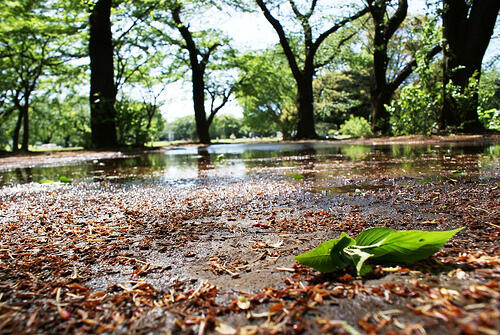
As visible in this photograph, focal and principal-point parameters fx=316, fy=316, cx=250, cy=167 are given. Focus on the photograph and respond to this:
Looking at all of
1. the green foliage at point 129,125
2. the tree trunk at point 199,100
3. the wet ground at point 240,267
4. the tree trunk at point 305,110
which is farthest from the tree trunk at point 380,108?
the wet ground at point 240,267

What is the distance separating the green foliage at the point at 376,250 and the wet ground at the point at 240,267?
0.04 metres

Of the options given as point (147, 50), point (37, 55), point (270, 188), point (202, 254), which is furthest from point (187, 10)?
point (202, 254)

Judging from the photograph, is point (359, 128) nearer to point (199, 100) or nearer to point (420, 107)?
point (199, 100)

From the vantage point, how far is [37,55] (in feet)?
61.3

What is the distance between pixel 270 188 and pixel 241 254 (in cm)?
152

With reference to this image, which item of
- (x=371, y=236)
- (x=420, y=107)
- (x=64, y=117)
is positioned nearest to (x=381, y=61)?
(x=420, y=107)

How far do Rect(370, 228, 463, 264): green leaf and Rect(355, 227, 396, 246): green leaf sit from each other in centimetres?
3

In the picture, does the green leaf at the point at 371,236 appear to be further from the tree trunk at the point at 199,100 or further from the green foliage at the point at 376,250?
the tree trunk at the point at 199,100

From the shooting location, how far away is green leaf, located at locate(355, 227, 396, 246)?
107cm

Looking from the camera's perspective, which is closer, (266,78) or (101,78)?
(101,78)

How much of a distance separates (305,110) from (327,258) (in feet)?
49.5

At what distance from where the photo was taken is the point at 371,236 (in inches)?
43.1

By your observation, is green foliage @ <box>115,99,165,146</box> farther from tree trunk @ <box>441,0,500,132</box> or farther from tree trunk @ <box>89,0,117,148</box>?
tree trunk @ <box>441,0,500,132</box>

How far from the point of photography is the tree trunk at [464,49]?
809cm
